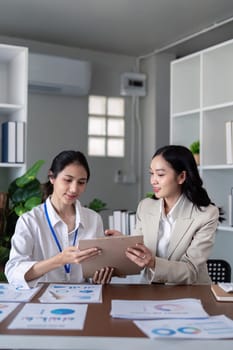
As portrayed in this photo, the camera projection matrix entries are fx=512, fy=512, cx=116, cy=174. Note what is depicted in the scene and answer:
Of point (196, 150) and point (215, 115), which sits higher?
point (215, 115)

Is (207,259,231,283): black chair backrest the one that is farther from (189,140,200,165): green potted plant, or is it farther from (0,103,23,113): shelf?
(0,103,23,113): shelf

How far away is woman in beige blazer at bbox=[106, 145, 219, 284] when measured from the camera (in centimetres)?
212

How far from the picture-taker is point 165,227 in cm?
227

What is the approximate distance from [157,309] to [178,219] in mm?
743

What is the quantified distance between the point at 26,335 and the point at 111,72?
4.15 meters

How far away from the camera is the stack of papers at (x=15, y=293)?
162 centimetres

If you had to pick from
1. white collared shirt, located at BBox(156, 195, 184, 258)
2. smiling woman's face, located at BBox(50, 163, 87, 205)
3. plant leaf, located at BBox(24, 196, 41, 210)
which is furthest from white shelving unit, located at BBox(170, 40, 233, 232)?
smiling woman's face, located at BBox(50, 163, 87, 205)

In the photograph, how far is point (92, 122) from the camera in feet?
16.6

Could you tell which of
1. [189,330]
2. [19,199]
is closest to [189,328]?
[189,330]

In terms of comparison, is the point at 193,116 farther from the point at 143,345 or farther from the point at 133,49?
the point at 143,345

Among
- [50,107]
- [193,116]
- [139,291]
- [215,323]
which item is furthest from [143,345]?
A: [50,107]

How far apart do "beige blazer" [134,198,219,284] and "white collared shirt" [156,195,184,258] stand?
0.06 ft

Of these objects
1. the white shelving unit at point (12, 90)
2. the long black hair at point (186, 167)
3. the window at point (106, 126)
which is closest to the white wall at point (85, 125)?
the window at point (106, 126)

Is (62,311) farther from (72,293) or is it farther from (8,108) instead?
(8,108)
